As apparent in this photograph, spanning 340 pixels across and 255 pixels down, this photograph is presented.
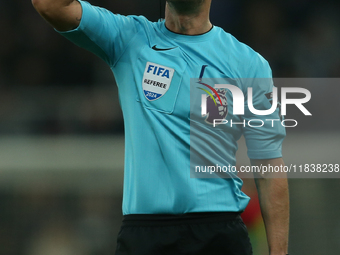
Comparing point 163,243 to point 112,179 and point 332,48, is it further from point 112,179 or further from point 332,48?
point 332,48

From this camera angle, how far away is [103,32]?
4.80 ft

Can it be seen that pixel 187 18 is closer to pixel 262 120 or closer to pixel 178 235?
pixel 262 120

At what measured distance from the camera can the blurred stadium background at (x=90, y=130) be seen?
4.42 meters

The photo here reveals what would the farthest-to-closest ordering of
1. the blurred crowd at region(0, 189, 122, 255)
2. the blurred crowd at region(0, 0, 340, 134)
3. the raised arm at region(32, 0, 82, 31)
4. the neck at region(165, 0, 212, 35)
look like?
the blurred crowd at region(0, 0, 340, 134) → the blurred crowd at region(0, 189, 122, 255) → the neck at region(165, 0, 212, 35) → the raised arm at region(32, 0, 82, 31)

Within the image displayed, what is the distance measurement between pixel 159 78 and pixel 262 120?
0.40 meters

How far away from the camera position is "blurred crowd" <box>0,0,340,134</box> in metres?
4.57

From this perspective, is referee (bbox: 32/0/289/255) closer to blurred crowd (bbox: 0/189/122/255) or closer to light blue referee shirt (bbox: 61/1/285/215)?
light blue referee shirt (bbox: 61/1/285/215)

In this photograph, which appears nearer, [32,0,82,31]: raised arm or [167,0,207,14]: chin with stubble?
[32,0,82,31]: raised arm

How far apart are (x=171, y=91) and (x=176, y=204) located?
0.35 meters

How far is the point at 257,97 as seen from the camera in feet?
5.22

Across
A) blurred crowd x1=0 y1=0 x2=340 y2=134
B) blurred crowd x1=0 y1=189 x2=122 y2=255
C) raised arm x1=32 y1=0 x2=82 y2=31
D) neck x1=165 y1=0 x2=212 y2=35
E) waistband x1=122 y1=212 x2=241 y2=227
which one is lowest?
blurred crowd x1=0 y1=189 x2=122 y2=255

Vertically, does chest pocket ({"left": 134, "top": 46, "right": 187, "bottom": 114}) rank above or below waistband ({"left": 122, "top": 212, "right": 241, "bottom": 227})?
above

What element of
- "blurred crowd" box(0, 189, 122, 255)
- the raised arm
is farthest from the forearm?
"blurred crowd" box(0, 189, 122, 255)

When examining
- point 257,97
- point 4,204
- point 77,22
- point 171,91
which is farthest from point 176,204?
point 4,204
